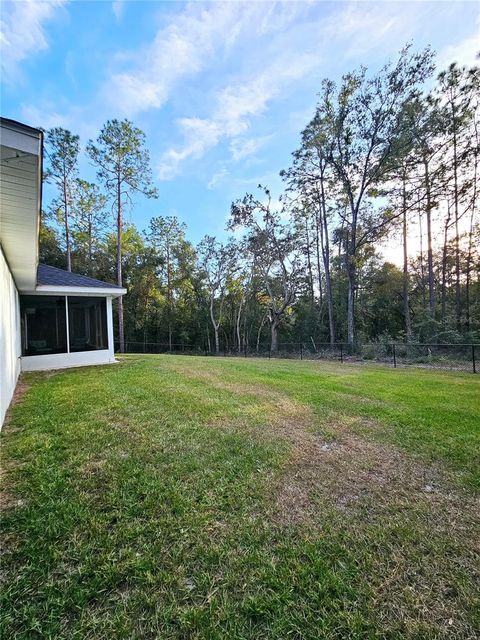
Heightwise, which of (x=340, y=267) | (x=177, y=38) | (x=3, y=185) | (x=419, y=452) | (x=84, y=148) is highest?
(x=84, y=148)

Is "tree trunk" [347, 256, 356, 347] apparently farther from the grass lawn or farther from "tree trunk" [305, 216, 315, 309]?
the grass lawn

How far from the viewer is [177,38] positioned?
5723 millimetres

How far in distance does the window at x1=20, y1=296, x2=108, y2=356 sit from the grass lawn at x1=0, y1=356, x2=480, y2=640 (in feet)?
14.6

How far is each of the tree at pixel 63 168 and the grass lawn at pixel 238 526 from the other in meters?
16.4

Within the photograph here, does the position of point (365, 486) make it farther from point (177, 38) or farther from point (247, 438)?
point (177, 38)

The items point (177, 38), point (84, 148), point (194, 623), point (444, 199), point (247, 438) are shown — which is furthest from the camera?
point (84, 148)

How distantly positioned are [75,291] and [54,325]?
1070mm

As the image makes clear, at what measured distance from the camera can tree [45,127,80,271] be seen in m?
15.3

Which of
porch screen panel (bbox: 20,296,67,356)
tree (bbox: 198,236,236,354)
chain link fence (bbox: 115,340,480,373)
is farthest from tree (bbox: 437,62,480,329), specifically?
porch screen panel (bbox: 20,296,67,356)

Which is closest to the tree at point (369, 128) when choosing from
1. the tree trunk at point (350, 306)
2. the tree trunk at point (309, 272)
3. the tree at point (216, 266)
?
the tree trunk at point (350, 306)

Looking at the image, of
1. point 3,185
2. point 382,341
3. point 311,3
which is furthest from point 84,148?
point 382,341

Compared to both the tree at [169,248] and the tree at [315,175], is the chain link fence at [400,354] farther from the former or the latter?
the tree at [169,248]

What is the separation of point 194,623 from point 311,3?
27.8 ft

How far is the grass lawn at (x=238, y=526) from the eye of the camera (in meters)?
1.28
